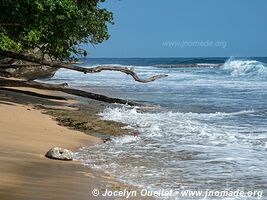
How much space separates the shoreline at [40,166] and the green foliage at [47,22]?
2055 mm

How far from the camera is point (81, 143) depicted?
8203 millimetres

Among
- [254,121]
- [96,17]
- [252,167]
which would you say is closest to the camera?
[252,167]

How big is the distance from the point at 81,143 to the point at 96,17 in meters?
6.65

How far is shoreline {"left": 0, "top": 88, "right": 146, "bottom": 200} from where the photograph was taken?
4645 millimetres

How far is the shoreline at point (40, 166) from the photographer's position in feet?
15.2

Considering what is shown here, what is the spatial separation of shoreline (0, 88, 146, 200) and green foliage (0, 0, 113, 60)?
2055 millimetres

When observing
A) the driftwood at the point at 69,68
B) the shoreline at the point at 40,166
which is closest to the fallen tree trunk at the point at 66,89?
the driftwood at the point at 69,68

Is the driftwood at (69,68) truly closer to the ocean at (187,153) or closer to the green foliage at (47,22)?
the green foliage at (47,22)

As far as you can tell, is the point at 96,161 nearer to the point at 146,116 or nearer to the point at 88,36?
the point at 146,116

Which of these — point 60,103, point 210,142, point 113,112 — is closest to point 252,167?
point 210,142

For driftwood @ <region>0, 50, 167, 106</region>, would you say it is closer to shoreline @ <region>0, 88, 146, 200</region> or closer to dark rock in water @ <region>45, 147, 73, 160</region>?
shoreline @ <region>0, 88, 146, 200</region>

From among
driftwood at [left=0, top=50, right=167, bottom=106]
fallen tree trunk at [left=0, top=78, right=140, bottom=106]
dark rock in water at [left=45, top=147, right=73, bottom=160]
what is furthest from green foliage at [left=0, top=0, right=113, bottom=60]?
dark rock in water at [left=45, top=147, right=73, bottom=160]

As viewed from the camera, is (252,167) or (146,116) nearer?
(252,167)

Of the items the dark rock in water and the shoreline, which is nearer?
the shoreline
